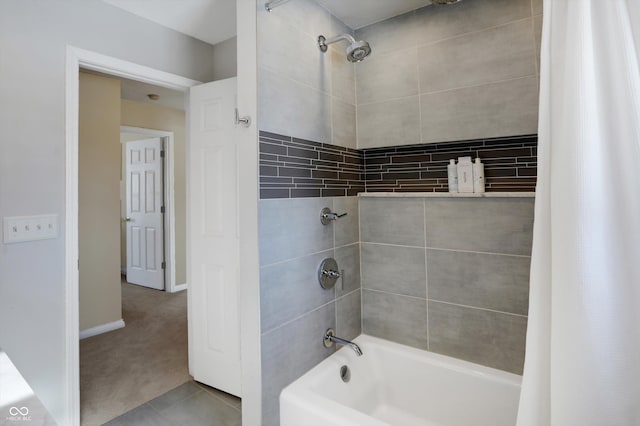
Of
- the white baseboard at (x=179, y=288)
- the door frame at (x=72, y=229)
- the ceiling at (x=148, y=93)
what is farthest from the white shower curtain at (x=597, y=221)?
the white baseboard at (x=179, y=288)

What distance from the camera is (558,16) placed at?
86 centimetres

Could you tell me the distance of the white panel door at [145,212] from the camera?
4359 mm

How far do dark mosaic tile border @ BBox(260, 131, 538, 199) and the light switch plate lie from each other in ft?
4.21

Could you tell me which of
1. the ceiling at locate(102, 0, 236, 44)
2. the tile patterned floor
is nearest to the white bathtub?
the tile patterned floor

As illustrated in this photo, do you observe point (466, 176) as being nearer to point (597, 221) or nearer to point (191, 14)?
point (597, 221)

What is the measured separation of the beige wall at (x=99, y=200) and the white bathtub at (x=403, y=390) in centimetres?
257

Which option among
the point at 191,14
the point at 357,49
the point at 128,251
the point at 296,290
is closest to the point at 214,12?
the point at 191,14

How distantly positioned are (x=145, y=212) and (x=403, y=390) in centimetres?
412

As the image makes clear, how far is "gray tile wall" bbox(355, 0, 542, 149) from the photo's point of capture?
1.54 meters

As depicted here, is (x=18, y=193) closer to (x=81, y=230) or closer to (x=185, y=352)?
(x=81, y=230)

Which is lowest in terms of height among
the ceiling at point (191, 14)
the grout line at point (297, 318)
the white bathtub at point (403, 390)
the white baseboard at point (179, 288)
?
the white baseboard at point (179, 288)

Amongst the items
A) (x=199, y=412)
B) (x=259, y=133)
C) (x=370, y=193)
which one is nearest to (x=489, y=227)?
(x=370, y=193)

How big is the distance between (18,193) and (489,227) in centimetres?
244

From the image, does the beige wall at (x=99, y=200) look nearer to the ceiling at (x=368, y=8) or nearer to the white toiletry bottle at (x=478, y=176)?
the ceiling at (x=368, y=8)
